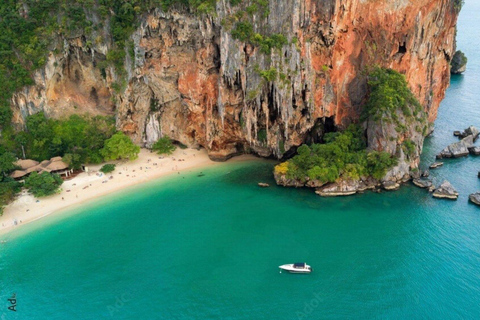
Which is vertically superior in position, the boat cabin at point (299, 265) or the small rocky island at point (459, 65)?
the small rocky island at point (459, 65)

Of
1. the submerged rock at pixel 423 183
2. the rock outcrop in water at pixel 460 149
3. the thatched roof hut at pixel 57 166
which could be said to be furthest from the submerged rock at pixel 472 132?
the thatched roof hut at pixel 57 166

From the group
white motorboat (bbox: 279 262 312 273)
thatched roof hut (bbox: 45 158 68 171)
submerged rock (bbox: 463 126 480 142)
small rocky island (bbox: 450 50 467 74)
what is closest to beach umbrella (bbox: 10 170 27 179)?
thatched roof hut (bbox: 45 158 68 171)

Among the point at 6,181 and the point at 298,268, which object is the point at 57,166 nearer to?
the point at 6,181

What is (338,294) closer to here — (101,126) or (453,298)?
(453,298)

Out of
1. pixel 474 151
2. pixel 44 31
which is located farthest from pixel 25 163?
pixel 474 151

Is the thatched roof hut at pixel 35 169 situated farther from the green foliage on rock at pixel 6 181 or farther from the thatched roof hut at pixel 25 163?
the green foliage on rock at pixel 6 181
